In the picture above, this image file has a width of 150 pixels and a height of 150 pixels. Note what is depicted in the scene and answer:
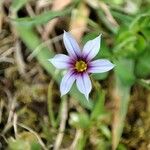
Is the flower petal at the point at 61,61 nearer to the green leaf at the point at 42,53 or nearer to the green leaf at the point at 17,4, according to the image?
the green leaf at the point at 42,53

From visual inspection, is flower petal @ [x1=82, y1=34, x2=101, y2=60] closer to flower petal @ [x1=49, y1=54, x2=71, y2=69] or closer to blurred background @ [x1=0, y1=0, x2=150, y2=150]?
flower petal @ [x1=49, y1=54, x2=71, y2=69]

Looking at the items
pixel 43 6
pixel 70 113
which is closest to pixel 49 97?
pixel 70 113

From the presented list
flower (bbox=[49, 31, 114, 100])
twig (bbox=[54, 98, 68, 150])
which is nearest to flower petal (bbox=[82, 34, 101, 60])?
flower (bbox=[49, 31, 114, 100])

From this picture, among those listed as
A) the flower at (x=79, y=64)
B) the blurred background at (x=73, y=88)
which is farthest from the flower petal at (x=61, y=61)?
the blurred background at (x=73, y=88)

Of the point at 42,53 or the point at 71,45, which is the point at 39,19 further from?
the point at 71,45

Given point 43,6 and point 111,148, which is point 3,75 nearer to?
point 43,6
